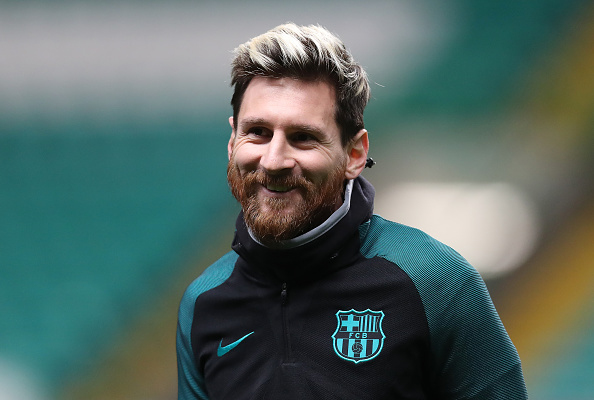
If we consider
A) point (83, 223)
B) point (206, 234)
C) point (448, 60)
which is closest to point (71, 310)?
point (83, 223)

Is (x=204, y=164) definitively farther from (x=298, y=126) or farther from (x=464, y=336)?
(x=464, y=336)

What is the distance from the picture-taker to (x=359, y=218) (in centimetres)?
144

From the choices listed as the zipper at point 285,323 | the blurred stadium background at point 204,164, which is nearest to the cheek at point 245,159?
the zipper at point 285,323

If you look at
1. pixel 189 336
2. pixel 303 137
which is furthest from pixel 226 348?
pixel 303 137

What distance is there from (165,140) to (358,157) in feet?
7.17

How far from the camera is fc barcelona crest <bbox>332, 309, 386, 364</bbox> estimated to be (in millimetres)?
1334

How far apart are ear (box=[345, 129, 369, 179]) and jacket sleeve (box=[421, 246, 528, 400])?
27cm

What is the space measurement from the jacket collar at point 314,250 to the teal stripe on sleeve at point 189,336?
134 mm

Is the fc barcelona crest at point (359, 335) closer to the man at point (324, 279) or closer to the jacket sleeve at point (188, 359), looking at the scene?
the man at point (324, 279)

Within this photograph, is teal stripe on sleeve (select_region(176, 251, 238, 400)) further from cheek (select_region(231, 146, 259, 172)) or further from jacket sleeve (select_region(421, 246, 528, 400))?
jacket sleeve (select_region(421, 246, 528, 400))

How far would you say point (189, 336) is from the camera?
154cm

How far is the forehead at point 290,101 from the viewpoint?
1.37 m

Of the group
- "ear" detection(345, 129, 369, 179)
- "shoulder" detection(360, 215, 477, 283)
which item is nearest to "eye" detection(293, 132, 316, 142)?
"ear" detection(345, 129, 369, 179)

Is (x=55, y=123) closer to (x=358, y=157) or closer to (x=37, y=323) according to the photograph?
(x=37, y=323)
